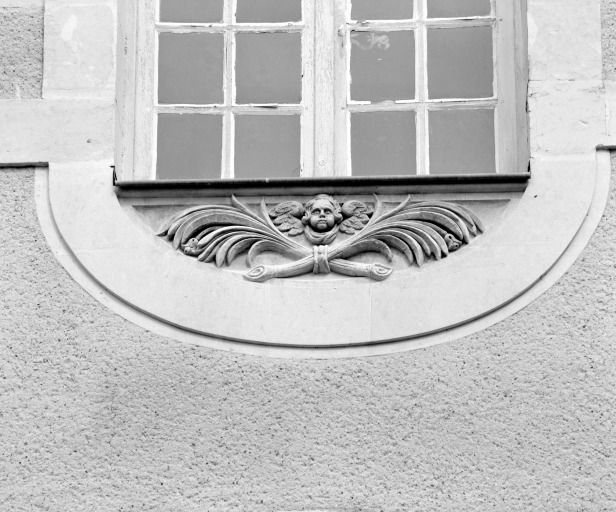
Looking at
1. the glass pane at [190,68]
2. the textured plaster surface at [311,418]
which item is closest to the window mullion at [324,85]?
the glass pane at [190,68]

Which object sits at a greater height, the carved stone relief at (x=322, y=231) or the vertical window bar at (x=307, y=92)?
the vertical window bar at (x=307, y=92)

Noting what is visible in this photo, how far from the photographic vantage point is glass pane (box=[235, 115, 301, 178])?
30.5ft

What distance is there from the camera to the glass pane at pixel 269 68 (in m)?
9.44

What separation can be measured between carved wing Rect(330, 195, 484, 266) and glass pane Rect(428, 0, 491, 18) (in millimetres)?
977

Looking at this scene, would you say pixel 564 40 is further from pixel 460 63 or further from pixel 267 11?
pixel 267 11

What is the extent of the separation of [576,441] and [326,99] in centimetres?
184

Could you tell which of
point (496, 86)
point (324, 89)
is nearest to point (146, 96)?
point (324, 89)

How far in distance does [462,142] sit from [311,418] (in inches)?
56.1

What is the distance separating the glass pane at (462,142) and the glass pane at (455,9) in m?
0.45

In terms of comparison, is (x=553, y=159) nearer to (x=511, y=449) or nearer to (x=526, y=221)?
(x=526, y=221)

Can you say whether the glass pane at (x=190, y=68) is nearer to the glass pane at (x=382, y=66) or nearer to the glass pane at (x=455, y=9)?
the glass pane at (x=382, y=66)

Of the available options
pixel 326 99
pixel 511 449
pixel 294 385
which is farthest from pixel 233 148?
pixel 511 449

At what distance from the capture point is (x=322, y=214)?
895 centimetres

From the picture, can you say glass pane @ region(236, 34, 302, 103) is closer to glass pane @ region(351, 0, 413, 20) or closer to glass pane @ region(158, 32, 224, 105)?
glass pane @ region(158, 32, 224, 105)
